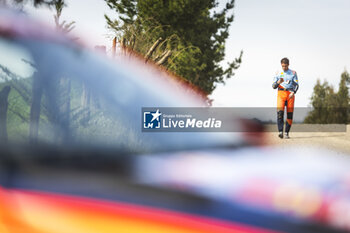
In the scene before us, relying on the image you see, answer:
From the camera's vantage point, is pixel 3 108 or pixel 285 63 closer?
pixel 3 108

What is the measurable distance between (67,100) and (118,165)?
399 millimetres

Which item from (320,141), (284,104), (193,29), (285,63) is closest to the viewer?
(285,63)

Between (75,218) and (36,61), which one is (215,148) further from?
(36,61)

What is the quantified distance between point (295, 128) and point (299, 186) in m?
6.44

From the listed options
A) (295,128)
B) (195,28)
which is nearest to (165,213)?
(295,128)

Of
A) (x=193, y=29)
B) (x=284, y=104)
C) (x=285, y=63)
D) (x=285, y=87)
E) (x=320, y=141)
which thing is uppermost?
(x=193, y=29)

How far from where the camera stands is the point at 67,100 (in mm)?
1242

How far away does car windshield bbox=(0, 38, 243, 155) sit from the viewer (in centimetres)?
118

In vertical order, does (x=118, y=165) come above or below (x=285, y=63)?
below

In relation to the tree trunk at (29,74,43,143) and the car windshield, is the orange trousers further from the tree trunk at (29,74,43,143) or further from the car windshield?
the tree trunk at (29,74,43,143)

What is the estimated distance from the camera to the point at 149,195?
0.85 m

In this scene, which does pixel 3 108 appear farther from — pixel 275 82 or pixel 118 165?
pixel 275 82

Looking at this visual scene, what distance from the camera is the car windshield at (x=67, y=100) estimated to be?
3.88 feet

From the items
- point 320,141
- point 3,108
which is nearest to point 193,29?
point 320,141
